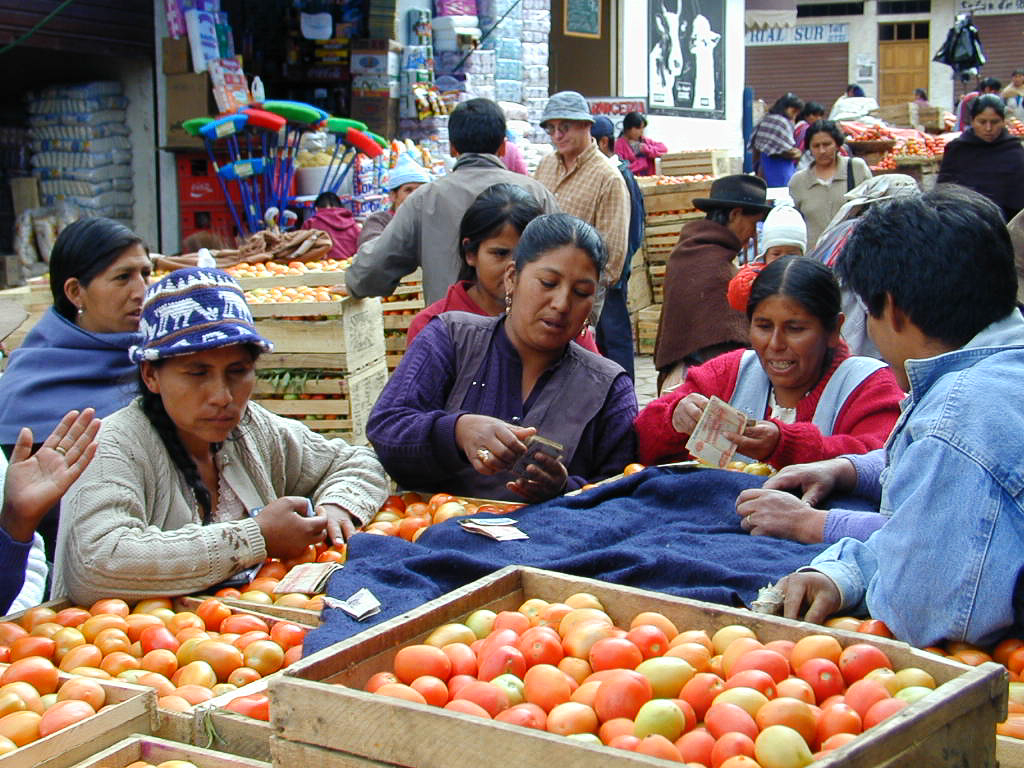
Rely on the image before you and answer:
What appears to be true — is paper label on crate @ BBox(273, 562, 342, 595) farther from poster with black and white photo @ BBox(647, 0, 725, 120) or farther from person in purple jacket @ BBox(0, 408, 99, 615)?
poster with black and white photo @ BBox(647, 0, 725, 120)

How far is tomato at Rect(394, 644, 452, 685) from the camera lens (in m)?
1.91

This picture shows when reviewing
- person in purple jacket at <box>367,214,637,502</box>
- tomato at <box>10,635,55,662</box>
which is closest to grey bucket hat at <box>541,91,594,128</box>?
person in purple jacket at <box>367,214,637,502</box>

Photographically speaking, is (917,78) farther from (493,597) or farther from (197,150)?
(493,597)

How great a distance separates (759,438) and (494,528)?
877mm

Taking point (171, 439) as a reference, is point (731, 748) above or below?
below

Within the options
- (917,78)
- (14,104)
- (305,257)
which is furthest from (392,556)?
(917,78)

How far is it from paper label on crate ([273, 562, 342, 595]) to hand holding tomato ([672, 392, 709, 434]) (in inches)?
43.5

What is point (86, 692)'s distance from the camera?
2064 mm

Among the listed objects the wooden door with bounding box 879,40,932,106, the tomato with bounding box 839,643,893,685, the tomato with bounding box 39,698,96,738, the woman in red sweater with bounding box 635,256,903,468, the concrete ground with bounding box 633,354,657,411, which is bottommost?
the concrete ground with bounding box 633,354,657,411

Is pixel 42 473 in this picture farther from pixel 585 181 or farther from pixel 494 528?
pixel 585 181

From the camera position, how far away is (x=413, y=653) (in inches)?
76.1

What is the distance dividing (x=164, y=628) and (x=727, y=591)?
1128 millimetres

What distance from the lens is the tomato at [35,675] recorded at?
2.17 m

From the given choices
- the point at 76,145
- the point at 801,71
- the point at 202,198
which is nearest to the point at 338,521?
the point at 202,198
